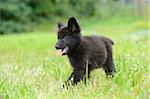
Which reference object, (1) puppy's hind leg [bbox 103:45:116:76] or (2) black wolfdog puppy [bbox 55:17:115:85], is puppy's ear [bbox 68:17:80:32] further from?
(1) puppy's hind leg [bbox 103:45:116:76]

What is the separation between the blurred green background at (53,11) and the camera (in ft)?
93.4

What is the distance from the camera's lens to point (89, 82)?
20.7 feet

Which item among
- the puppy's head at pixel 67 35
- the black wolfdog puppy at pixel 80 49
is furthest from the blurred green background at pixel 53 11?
the puppy's head at pixel 67 35

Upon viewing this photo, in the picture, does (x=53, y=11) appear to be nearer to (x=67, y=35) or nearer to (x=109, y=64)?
(x=109, y=64)

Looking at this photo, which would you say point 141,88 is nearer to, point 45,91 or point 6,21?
point 45,91

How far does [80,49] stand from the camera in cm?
674

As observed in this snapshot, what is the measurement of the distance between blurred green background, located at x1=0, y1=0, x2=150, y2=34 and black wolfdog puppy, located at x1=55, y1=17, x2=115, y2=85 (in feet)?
69.1

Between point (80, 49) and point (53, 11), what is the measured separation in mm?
26740

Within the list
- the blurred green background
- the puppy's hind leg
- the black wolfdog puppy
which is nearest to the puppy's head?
the black wolfdog puppy

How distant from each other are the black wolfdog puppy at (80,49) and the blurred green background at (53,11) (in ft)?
69.1

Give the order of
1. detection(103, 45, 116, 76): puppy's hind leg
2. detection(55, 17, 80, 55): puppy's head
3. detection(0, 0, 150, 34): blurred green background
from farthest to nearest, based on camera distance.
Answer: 1. detection(0, 0, 150, 34): blurred green background
2. detection(103, 45, 116, 76): puppy's hind leg
3. detection(55, 17, 80, 55): puppy's head

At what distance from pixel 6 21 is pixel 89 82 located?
74.8ft

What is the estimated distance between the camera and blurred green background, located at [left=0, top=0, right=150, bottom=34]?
28475 millimetres

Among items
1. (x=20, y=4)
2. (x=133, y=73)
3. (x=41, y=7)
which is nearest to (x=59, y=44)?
(x=133, y=73)
